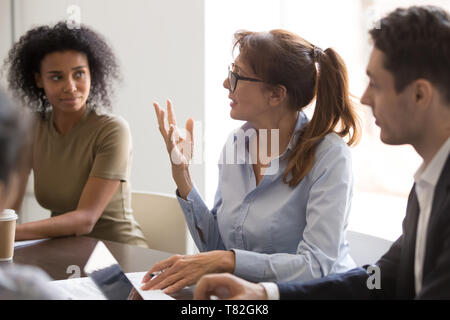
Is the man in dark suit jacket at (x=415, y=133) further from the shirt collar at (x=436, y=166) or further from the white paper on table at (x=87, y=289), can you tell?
the white paper on table at (x=87, y=289)

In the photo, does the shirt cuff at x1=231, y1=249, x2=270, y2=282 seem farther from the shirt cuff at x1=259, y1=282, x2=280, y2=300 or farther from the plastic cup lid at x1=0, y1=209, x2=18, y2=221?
the plastic cup lid at x1=0, y1=209, x2=18, y2=221

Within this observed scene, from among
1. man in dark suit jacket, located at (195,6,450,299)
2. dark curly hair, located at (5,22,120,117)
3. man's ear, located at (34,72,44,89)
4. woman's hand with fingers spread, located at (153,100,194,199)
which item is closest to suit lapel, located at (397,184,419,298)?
man in dark suit jacket, located at (195,6,450,299)

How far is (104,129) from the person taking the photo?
2.15m

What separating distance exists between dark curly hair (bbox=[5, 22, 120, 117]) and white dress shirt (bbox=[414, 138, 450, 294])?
166cm

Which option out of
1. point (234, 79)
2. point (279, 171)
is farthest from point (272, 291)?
point (234, 79)

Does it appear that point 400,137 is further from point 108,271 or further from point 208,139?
point 208,139

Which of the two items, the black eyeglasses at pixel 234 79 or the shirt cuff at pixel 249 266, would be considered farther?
the black eyeglasses at pixel 234 79

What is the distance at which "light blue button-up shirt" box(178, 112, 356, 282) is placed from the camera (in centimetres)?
137

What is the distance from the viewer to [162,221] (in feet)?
6.88

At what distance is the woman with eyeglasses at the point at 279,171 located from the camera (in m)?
1.37

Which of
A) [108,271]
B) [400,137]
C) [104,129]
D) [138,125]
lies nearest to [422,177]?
[400,137]

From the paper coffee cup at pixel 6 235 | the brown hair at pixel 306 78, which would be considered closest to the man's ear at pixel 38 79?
the paper coffee cup at pixel 6 235

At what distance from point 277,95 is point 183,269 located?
666 mm

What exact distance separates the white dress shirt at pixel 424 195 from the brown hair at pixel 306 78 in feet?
1.50
